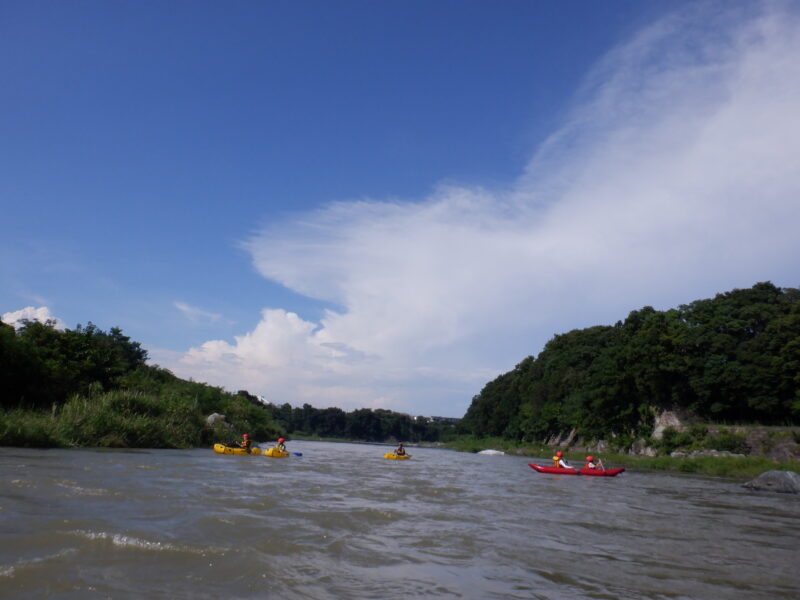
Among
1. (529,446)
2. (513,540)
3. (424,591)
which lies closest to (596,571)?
(513,540)

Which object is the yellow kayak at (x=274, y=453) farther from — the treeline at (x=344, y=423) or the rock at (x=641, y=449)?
the treeline at (x=344, y=423)

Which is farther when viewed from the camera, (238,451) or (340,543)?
(238,451)

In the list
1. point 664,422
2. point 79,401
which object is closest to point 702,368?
point 664,422

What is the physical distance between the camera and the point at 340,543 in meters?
6.64

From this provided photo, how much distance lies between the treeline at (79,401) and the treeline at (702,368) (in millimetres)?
32567

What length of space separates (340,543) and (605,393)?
46098 mm

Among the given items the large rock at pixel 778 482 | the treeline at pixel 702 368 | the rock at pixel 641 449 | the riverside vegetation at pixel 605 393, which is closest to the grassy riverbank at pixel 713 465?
the riverside vegetation at pixel 605 393

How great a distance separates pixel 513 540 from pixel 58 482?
7544 millimetres

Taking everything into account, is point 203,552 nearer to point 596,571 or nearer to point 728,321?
point 596,571

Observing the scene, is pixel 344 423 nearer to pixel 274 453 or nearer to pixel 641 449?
pixel 641 449

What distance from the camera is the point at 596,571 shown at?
20.7ft

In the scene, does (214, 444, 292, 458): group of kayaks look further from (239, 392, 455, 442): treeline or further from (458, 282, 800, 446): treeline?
(239, 392, 455, 442): treeline

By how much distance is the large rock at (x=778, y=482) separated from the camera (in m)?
20.1

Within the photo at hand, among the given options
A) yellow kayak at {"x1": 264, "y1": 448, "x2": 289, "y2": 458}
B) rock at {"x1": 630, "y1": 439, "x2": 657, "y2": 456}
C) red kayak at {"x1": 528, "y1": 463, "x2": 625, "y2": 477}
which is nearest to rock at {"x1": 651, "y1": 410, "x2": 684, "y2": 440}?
rock at {"x1": 630, "y1": 439, "x2": 657, "y2": 456}
